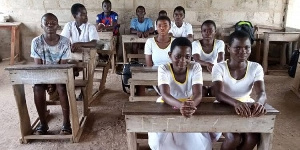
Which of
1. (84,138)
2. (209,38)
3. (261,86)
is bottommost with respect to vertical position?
(84,138)

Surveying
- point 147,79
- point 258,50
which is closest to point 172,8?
point 258,50

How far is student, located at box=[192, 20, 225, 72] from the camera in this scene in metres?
3.26

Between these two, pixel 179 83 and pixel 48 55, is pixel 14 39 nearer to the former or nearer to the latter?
pixel 48 55

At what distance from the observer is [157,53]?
327 centimetres

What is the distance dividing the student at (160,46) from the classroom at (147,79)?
0.01m

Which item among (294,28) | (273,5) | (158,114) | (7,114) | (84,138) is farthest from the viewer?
(273,5)

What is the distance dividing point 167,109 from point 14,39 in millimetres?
5484

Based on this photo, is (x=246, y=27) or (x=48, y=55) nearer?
(x=48, y=55)

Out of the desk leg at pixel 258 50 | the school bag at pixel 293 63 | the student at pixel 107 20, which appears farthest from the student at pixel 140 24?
the school bag at pixel 293 63

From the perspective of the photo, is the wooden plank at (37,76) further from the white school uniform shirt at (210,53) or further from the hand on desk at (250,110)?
the hand on desk at (250,110)

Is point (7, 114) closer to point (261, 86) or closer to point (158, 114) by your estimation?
point (158, 114)

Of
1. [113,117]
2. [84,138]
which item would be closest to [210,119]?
[84,138]

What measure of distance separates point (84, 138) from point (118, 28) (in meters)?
3.68

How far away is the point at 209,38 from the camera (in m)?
3.30
